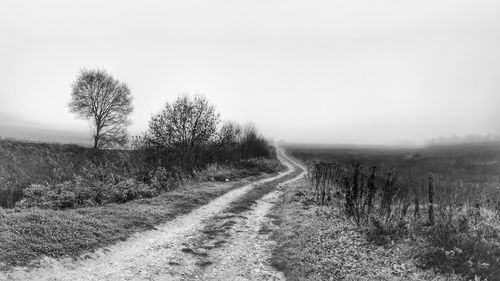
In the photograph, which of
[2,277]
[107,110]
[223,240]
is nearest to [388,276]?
[223,240]

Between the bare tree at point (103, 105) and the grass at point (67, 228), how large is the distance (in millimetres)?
37449

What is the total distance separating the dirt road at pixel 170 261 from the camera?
872 centimetres

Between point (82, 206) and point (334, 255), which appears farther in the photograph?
point (82, 206)

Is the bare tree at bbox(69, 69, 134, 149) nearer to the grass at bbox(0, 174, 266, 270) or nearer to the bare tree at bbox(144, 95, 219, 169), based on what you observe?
the bare tree at bbox(144, 95, 219, 169)

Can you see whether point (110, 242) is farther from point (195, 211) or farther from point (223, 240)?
point (195, 211)

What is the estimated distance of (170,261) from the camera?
1016 cm

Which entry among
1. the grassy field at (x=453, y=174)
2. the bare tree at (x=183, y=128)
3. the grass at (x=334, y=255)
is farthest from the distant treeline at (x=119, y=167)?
the grassy field at (x=453, y=174)

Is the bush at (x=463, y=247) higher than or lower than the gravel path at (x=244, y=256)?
higher

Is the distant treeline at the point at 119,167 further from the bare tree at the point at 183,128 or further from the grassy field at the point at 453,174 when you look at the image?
the grassy field at the point at 453,174

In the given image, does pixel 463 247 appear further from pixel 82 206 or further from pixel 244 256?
pixel 82 206

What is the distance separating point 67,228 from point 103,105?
43249 millimetres

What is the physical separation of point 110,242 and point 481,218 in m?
13.1

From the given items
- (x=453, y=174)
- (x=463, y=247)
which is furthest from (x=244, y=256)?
(x=453, y=174)

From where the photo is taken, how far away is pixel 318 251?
1178cm
